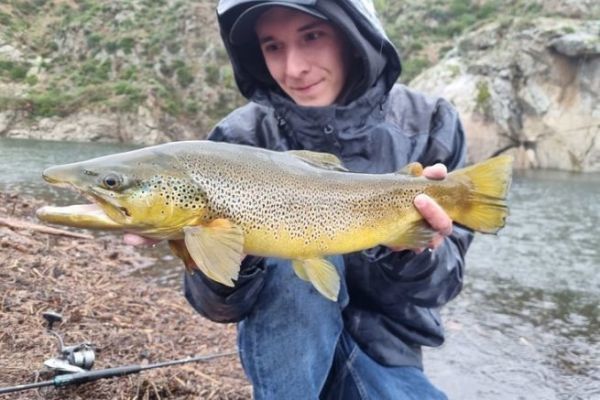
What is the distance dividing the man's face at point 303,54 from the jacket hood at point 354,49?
0.10 meters

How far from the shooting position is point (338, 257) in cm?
322

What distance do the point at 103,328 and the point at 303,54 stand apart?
2982mm

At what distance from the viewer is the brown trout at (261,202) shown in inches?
89.8

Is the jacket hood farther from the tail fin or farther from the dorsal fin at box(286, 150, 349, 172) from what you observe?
the tail fin

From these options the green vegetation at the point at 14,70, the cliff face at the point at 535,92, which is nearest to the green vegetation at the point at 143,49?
the green vegetation at the point at 14,70

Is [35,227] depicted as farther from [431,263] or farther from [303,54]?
[431,263]

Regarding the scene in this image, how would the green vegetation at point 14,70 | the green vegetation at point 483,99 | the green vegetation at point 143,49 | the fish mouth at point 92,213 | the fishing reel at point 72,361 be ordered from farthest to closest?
the green vegetation at point 14,70 < the green vegetation at point 143,49 < the green vegetation at point 483,99 < the fishing reel at point 72,361 < the fish mouth at point 92,213

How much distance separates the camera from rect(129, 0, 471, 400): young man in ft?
9.85

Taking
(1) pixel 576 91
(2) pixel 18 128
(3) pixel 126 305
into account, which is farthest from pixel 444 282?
(2) pixel 18 128

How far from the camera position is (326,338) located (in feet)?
9.98

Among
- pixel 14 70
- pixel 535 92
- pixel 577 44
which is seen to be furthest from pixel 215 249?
pixel 14 70

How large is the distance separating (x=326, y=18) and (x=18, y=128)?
38030mm

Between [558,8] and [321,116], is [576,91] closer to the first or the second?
[558,8]

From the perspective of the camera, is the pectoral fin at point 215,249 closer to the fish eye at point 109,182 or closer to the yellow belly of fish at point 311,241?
the yellow belly of fish at point 311,241
